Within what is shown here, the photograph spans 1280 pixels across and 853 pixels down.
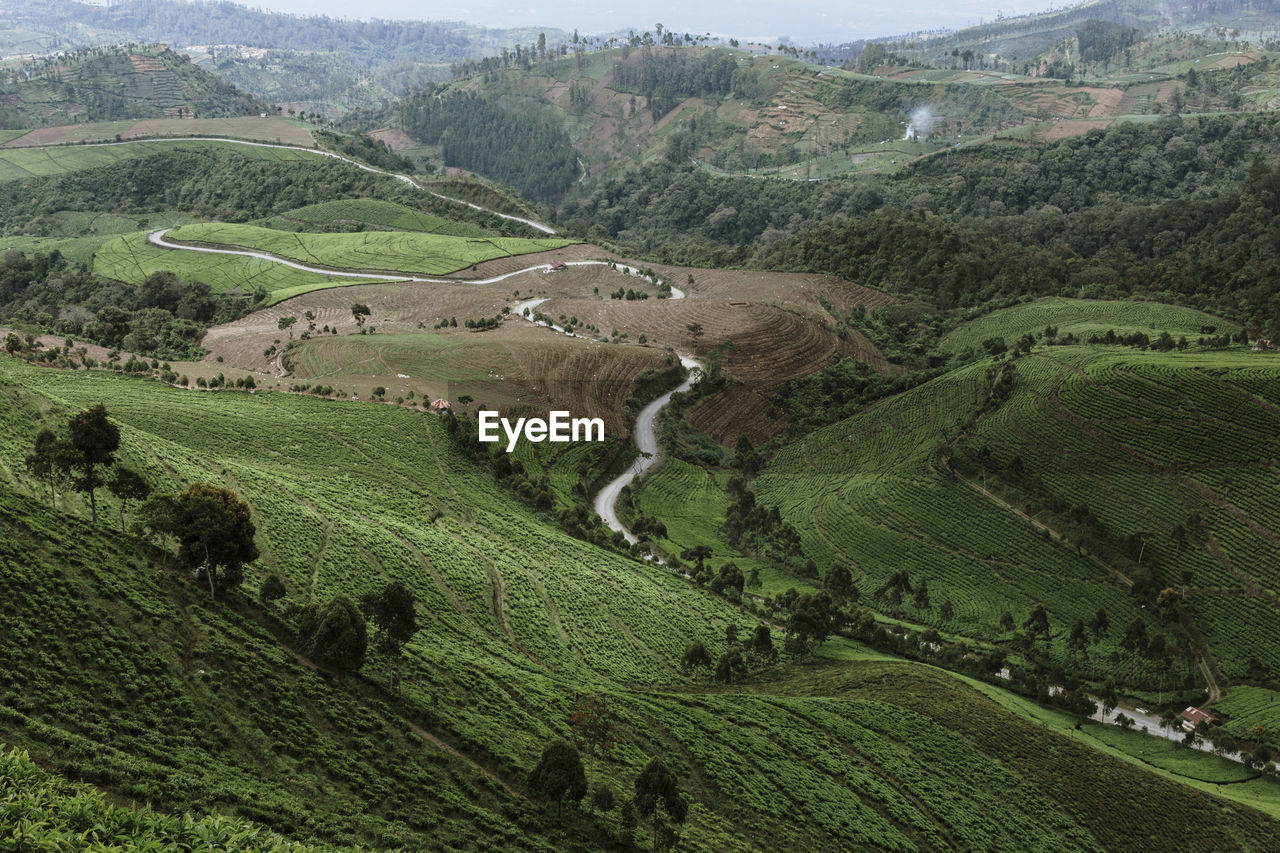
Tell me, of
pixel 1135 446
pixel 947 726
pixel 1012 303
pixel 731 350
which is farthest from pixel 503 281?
pixel 947 726

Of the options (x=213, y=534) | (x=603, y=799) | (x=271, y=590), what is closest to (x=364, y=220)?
(x=271, y=590)

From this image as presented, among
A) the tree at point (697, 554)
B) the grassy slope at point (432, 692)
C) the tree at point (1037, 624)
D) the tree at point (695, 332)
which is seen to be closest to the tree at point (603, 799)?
the grassy slope at point (432, 692)

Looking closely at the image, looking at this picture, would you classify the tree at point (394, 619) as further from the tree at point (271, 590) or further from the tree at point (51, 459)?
the tree at point (51, 459)

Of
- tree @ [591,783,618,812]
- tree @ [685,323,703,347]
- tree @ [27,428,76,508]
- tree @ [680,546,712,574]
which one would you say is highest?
tree @ [685,323,703,347]

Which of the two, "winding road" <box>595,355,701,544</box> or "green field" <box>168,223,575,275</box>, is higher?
"green field" <box>168,223,575,275</box>

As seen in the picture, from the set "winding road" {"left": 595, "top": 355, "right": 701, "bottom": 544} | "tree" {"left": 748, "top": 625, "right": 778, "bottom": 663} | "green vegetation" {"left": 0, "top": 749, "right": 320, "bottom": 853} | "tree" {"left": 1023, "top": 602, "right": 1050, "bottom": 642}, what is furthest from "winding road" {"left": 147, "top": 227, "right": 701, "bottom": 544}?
"green vegetation" {"left": 0, "top": 749, "right": 320, "bottom": 853}

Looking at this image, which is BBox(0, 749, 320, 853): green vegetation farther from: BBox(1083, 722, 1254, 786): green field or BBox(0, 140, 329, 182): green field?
BBox(0, 140, 329, 182): green field
